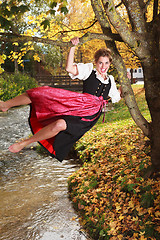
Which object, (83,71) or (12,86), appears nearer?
(83,71)

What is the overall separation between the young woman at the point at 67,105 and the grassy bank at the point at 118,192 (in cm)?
160

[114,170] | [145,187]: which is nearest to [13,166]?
[114,170]

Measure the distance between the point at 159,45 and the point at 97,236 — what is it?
3298 mm

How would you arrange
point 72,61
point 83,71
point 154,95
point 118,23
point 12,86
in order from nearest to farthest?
point 72,61 → point 83,71 → point 118,23 → point 154,95 → point 12,86

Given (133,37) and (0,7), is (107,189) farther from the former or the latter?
(0,7)

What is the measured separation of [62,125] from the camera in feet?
11.5

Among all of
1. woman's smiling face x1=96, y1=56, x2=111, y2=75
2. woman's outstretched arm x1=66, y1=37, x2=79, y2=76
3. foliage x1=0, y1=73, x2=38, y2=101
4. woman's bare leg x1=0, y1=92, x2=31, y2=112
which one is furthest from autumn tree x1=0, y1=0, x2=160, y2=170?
foliage x1=0, y1=73, x2=38, y2=101

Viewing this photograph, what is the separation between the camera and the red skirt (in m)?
3.66

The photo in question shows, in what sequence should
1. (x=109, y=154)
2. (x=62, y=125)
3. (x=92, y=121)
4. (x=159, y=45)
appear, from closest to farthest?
(x=62, y=125)
(x=92, y=121)
(x=159, y=45)
(x=109, y=154)

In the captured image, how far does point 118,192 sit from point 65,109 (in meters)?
2.31

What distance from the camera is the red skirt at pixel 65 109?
3662mm

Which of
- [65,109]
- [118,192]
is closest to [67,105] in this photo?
[65,109]

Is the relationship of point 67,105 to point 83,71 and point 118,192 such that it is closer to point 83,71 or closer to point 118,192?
point 83,71

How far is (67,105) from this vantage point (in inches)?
145
